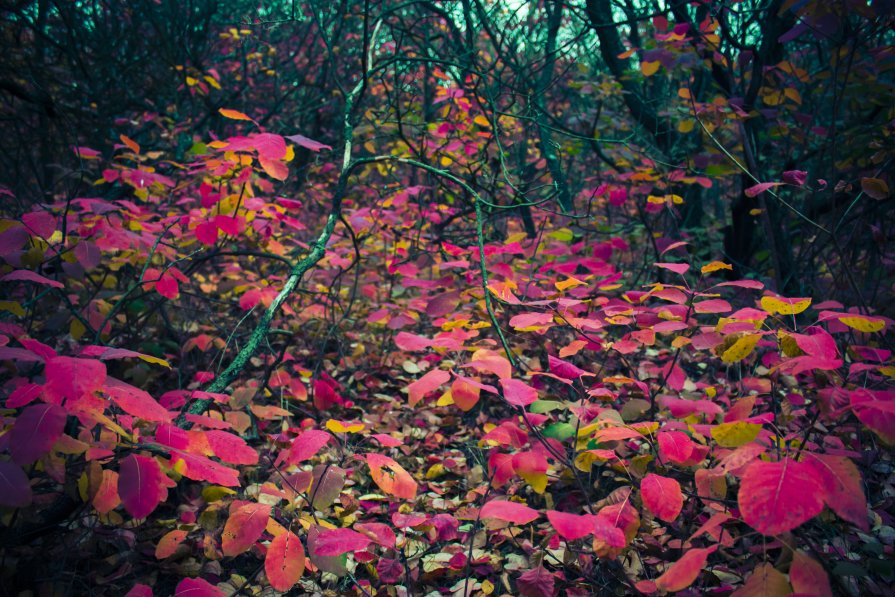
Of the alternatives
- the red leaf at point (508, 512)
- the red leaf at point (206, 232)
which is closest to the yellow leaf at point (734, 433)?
the red leaf at point (508, 512)

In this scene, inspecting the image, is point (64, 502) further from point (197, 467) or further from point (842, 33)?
point (842, 33)

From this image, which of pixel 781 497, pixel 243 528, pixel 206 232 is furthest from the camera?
pixel 206 232

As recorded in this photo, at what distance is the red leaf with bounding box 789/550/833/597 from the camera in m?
1.02

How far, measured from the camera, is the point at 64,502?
1635mm

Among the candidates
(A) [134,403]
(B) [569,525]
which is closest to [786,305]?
(B) [569,525]

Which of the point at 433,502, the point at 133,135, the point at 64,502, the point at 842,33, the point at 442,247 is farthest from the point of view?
the point at 133,135

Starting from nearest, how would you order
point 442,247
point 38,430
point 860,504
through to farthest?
1. point 860,504
2. point 38,430
3. point 442,247

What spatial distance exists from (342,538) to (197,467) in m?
0.42

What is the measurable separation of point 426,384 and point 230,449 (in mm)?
574

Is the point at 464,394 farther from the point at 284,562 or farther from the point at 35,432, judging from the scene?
the point at 35,432

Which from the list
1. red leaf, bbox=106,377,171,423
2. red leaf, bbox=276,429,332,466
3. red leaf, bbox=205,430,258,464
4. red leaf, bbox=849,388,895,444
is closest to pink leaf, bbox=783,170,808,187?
red leaf, bbox=849,388,895,444

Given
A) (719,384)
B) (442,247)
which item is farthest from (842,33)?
(442,247)

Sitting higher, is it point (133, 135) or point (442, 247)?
point (133, 135)

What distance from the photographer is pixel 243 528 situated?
56.3 inches
